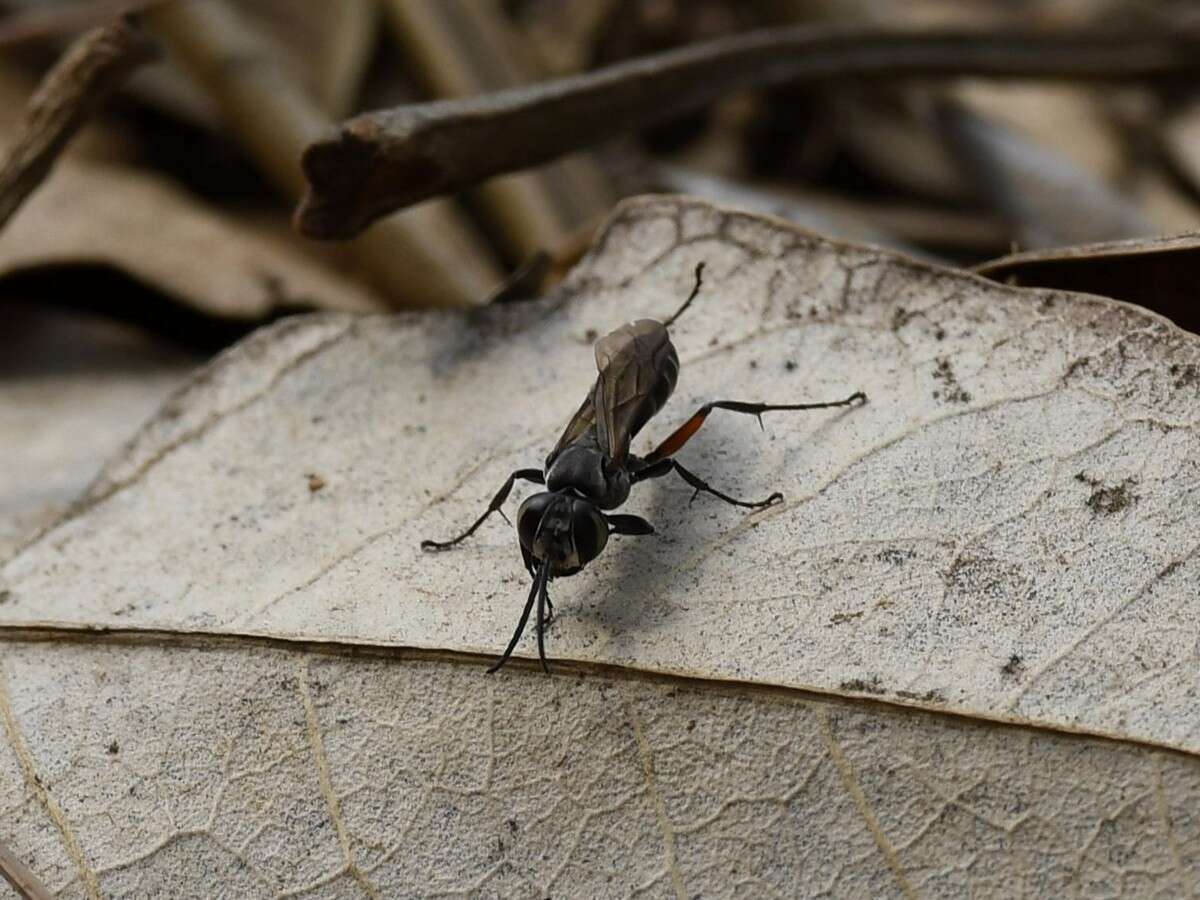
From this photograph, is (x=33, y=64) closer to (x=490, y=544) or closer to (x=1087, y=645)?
(x=490, y=544)

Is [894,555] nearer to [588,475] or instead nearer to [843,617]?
[843,617]

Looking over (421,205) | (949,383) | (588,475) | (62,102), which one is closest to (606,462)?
(588,475)

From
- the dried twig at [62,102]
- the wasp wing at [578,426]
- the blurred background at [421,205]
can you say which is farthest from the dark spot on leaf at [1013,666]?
the dried twig at [62,102]

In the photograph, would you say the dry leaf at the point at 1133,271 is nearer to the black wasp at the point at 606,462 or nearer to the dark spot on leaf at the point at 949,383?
the dark spot on leaf at the point at 949,383

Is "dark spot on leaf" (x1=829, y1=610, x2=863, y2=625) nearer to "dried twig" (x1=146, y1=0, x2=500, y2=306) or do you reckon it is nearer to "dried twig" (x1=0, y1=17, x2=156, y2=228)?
"dried twig" (x1=146, y1=0, x2=500, y2=306)

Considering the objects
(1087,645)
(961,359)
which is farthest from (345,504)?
(1087,645)

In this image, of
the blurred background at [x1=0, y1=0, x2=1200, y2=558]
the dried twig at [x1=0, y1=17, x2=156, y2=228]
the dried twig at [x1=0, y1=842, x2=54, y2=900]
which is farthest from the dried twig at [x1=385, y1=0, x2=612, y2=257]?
the dried twig at [x1=0, y1=842, x2=54, y2=900]
